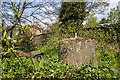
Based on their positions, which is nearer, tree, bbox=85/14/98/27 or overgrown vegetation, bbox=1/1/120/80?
overgrown vegetation, bbox=1/1/120/80

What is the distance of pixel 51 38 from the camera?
639 cm

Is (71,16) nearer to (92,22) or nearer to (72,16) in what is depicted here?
(72,16)

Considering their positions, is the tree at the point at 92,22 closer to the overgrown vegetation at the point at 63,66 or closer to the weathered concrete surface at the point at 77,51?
the overgrown vegetation at the point at 63,66

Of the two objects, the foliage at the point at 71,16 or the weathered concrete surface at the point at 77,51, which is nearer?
the weathered concrete surface at the point at 77,51

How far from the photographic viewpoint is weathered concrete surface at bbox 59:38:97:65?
Answer: 9.58 ft

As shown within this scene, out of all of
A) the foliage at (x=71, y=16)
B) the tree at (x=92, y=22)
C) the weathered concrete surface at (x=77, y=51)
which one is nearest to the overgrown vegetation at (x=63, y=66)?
the weathered concrete surface at (x=77, y=51)

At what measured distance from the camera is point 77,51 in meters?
2.94

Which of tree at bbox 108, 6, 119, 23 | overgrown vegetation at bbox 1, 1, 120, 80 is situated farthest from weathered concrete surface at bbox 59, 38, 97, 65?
tree at bbox 108, 6, 119, 23

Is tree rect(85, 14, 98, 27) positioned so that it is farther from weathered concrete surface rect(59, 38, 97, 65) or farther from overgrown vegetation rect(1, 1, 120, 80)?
weathered concrete surface rect(59, 38, 97, 65)

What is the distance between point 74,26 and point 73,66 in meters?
3.57

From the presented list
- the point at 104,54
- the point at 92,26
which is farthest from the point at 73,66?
the point at 92,26

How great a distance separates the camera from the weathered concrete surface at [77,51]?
9.58 ft

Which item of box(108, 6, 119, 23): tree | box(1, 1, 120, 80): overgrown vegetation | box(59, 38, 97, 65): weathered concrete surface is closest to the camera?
box(1, 1, 120, 80): overgrown vegetation

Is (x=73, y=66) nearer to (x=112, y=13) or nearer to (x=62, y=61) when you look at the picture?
(x=62, y=61)
